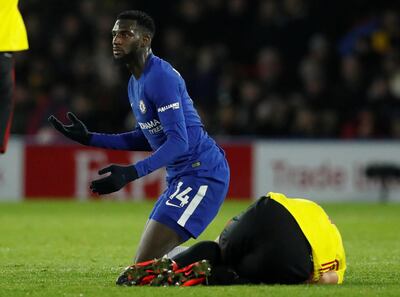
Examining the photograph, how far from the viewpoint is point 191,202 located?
757 cm

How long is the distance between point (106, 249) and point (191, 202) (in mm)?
2764

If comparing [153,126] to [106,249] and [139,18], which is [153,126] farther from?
[106,249]

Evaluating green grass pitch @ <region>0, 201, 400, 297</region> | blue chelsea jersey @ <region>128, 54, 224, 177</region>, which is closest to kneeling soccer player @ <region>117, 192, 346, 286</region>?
green grass pitch @ <region>0, 201, 400, 297</region>

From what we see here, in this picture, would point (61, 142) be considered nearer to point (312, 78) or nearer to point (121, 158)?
point (121, 158)

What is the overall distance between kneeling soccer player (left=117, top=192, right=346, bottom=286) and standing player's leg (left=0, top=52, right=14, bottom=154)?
3.99 ft

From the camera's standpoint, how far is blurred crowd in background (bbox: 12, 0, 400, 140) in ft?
57.6

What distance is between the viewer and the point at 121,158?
Answer: 17047mm

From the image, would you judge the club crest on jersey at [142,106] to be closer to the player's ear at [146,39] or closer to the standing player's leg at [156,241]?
the player's ear at [146,39]

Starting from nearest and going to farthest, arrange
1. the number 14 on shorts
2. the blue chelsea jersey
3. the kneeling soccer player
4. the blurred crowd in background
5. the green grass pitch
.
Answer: the green grass pitch, the kneeling soccer player, the blue chelsea jersey, the number 14 on shorts, the blurred crowd in background

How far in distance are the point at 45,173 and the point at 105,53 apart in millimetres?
2831

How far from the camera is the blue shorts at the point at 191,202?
7484 millimetres

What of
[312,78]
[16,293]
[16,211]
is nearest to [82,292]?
[16,293]

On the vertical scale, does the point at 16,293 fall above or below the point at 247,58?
below

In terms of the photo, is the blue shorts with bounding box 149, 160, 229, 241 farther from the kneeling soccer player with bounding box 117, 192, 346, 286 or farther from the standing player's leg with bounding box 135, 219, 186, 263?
the kneeling soccer player with bounding box 117, 192, 346, 286
